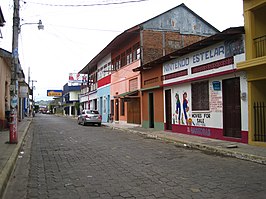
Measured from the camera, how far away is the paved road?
5859mm

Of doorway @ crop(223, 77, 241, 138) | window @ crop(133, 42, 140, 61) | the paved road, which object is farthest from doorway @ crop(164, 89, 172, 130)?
the paved road

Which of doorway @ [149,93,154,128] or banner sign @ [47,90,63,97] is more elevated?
banner sign @ [47,90,63,97]

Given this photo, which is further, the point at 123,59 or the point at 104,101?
the point at 104,101

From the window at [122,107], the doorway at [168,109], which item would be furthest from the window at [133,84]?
the doorway at [168,109]

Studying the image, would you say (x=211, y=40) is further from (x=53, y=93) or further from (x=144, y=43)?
(x=53, y=93)

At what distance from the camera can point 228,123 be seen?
13711 millimetres

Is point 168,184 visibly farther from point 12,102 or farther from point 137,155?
point 12,102

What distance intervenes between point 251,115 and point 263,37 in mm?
3104

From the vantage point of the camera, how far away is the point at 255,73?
38.8 ft

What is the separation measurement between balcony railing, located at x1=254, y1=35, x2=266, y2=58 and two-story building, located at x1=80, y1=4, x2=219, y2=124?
12283 mm

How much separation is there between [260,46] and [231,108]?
298 centimetres

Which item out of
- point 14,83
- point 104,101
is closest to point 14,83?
point 14,83

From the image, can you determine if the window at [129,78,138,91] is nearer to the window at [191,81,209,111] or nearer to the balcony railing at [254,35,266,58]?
the window at [191,81,209,111]

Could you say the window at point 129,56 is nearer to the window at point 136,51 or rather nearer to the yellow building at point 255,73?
the window at point 136,51
